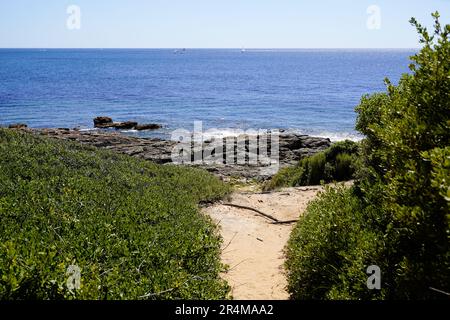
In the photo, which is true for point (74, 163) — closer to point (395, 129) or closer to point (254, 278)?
point (254, 278)

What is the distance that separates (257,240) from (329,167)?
34.0 feet

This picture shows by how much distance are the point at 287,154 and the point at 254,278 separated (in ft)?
88.2

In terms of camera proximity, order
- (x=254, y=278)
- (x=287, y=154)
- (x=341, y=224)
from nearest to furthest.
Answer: (x=341, y=224) → (x=254, y=278) → (x=287, y=154)

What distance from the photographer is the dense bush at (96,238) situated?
591 centimetres

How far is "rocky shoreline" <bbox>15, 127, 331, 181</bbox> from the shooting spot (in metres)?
33.1

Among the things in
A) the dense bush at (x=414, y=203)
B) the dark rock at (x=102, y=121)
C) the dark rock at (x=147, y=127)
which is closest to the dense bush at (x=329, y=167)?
the dense bush at (x=414, y=203)

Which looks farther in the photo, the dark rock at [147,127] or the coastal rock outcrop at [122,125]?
the coastal rock outcrop at [122,125]

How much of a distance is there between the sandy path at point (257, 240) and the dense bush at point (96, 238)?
1.27 meters

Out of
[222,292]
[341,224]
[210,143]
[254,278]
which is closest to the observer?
[222,292]

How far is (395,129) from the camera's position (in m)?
5.97

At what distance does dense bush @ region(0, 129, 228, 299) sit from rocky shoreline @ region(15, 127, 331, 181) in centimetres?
1876

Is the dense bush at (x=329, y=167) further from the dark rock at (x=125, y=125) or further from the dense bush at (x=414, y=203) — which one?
the dark rock at (x=125, y=125)

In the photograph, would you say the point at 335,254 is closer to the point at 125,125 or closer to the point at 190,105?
the point at 125,125
